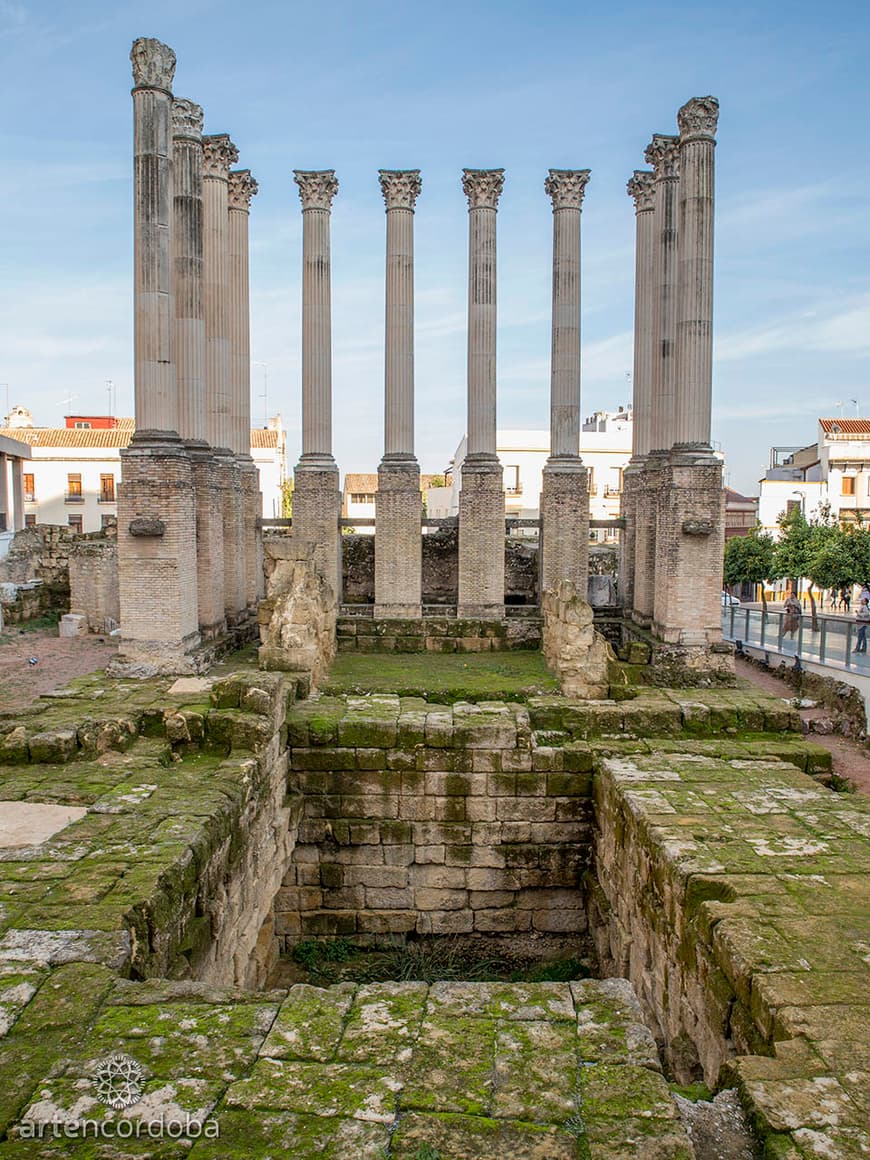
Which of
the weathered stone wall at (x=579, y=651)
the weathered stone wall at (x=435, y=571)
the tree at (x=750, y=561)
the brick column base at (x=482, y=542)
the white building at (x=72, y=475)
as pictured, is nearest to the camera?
the weathered stone wall at (x=579, y=651)

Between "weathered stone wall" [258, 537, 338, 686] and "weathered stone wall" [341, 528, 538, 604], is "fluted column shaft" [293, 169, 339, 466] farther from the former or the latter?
"weathered stone wall" [258, 537, 338, 686]

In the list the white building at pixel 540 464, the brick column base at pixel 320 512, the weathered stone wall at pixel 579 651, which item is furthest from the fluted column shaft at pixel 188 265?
the white building at pixel 540 464

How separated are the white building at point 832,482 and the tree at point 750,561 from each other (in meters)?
10.0

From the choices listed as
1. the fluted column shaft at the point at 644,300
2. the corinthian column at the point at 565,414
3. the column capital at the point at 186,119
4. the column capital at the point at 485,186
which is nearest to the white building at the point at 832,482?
the fluted column shaft at the point at 644,300

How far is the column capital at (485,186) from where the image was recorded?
58.2 feet

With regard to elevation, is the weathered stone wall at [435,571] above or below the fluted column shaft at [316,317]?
below

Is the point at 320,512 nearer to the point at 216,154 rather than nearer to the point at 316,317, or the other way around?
the point at 316,317

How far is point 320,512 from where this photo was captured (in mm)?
17922

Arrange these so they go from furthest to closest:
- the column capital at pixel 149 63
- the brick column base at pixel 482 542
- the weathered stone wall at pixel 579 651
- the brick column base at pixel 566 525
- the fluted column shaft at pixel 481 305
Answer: the fluted column shaft at pixel 481 305 < the brick column base at pixel 566 525 < the brick column base at pixel 482 542 < the column capital at pixel 149 63 < the weathered stone wall at pixel 579 651

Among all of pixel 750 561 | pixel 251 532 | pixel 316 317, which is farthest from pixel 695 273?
pixel 251 532

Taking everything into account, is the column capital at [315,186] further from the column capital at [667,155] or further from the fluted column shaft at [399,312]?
the column capital at [667,155]

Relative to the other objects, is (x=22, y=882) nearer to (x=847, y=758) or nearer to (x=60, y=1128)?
(x=60, y=1128)

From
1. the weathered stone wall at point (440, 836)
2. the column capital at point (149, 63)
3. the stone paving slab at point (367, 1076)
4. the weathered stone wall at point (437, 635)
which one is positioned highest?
the column capital at point (149, 63)

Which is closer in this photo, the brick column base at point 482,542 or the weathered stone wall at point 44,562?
the brick column base at point 482,542
